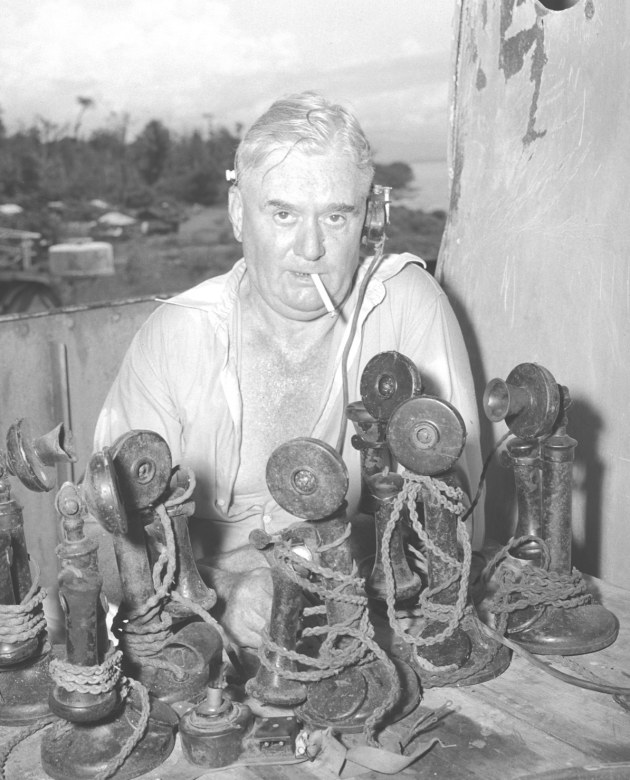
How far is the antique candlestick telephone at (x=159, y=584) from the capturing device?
1703 mm

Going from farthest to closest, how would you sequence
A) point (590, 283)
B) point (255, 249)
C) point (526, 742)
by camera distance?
point (590, 283) < point (255, 249) < point (526, 742)

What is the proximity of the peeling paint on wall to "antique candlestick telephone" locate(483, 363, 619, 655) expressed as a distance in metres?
1.17

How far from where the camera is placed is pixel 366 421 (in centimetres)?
205

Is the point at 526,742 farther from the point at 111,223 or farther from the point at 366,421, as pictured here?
the point at 111,223

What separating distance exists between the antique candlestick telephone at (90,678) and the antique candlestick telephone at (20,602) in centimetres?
15

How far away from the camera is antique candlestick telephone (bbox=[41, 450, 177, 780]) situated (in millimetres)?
1589

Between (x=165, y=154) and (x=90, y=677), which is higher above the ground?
(x=165, y=154)

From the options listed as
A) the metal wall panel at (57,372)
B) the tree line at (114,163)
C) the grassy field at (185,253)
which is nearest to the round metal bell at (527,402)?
the metal wall panel at (57,372)

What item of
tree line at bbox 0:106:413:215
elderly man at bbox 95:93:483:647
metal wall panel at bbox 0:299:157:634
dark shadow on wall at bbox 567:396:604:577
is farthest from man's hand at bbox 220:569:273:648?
tree line at bbox 0:106:413:215

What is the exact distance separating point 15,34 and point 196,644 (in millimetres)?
10595

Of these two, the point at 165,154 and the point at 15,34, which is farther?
the point at 165,154

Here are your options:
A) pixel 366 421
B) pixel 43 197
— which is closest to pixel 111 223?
pixel 43 197

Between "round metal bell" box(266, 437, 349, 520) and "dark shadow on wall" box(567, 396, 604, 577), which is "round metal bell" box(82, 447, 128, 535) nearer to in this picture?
"round metal bell" box(266, 437, 349, 520)

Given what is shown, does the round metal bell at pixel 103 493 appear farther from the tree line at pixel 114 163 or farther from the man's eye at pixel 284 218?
the tree line at pixel 114 163
